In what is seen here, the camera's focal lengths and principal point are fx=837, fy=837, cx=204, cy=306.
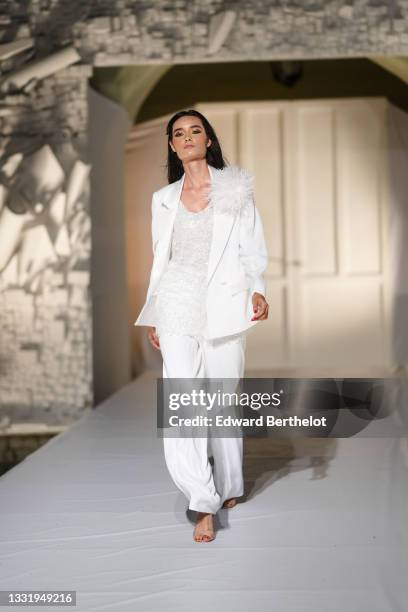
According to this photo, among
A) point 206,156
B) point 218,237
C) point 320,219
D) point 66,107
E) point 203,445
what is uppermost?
point 66,107

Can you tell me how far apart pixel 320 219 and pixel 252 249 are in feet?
15.0

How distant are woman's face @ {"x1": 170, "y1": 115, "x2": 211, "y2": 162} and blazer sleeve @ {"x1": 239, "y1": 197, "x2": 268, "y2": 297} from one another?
0.84 feet

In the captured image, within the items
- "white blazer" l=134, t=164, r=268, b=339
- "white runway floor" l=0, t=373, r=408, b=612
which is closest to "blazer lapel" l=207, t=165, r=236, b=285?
"white blazer" l=134, t=164, r=268, b=339

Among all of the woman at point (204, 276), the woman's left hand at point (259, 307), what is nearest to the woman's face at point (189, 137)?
the woman at point (204, 276)

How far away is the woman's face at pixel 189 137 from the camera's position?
2.78m

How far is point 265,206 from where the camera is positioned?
7.30 m

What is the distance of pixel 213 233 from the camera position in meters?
2.80

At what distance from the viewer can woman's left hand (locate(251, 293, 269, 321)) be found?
274 centimetres

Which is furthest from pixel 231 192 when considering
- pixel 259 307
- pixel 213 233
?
pixel 259 307

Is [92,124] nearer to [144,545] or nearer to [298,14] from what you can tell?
[298,14]

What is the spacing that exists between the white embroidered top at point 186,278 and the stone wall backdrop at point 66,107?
2345mm

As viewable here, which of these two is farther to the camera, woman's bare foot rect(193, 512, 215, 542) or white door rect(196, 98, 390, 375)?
white door rect(196, 98, 390, 375)

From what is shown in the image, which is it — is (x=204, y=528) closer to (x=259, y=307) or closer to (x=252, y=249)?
(x=259, y=307)

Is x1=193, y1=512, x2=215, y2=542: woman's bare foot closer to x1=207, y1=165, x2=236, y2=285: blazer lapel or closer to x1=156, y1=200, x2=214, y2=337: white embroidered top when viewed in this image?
x1=156, y1=200, x2=214, y2=337: white embroidered top
